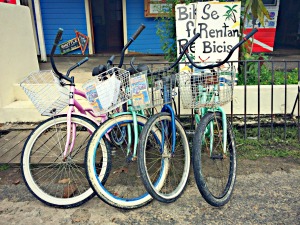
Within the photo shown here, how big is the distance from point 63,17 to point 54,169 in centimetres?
649

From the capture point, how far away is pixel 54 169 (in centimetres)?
337

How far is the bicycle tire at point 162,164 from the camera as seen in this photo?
2.35m

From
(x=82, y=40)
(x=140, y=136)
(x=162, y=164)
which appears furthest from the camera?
(x=82, y=40)

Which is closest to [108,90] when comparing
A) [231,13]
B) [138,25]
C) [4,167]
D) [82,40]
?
[4,167]

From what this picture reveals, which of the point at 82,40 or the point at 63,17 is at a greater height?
the point at 63,17

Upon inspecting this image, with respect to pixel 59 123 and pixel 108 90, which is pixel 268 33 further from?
pixel 59 123

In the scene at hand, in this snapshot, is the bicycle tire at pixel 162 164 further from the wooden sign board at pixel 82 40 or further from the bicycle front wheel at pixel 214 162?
the wooden sign board at pixel 82 40

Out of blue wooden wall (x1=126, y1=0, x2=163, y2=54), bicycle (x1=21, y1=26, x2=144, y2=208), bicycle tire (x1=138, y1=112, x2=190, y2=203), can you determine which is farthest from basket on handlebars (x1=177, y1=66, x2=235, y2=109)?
blue wooden wall (x1=126, y1=0, x2=163, y2=54)

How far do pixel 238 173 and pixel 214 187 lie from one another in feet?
1.37

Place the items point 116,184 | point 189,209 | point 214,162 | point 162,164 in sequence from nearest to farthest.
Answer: point 189,209
point 162,164
point 116,184
point 214,162

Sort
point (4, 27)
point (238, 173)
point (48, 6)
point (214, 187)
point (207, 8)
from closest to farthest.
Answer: point (214, 187)
point (238, 173)
point (207, 8)
point (4, 27)
point (48, 6)

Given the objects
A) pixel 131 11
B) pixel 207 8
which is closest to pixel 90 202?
pixel 207 8

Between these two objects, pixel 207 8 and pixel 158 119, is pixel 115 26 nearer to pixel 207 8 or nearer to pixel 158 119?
pixel 207 8

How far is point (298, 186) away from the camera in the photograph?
287 cm
